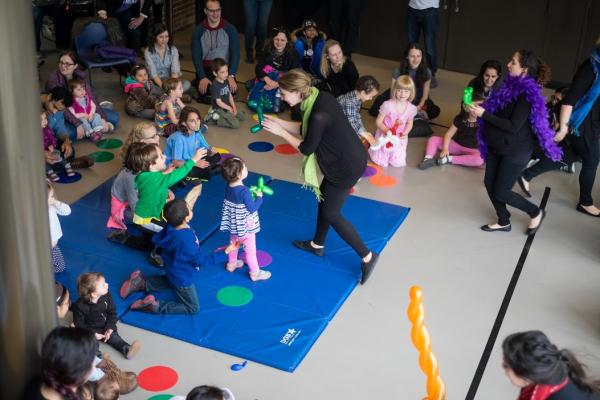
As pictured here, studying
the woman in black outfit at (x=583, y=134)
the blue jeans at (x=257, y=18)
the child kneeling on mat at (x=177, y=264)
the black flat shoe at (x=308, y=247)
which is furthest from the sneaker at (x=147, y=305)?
the blue jeans at (x=257, y=18)

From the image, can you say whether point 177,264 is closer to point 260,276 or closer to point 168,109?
point 260,276

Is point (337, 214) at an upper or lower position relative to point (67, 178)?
upper

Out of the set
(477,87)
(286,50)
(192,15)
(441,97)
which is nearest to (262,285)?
(477,87)

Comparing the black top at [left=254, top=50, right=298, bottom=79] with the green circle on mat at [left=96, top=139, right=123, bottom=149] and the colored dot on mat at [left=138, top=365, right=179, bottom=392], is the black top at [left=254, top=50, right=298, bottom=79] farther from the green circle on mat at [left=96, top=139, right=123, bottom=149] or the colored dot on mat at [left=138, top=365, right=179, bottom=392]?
the colored dot on mat at [left=138, top=365, right=179, bottom=392]

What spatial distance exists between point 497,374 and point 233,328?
1.65 meters

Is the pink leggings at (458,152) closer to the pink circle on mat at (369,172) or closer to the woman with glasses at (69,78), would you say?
the pink circle on mat at (369,172)

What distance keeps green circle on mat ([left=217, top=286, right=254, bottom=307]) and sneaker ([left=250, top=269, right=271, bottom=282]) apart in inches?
4.5

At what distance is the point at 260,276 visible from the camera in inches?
224

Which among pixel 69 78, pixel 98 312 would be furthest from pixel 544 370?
pixel 69 78

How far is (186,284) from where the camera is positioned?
5195mm

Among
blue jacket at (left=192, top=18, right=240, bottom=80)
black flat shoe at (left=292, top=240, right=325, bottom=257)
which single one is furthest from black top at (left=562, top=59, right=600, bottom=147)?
blue jacket at (left=192, top=18, right=240, bottom=80)

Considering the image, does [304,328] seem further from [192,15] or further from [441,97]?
[192,15]

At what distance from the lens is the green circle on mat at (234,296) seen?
214 inches

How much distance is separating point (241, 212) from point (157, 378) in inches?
49.1
